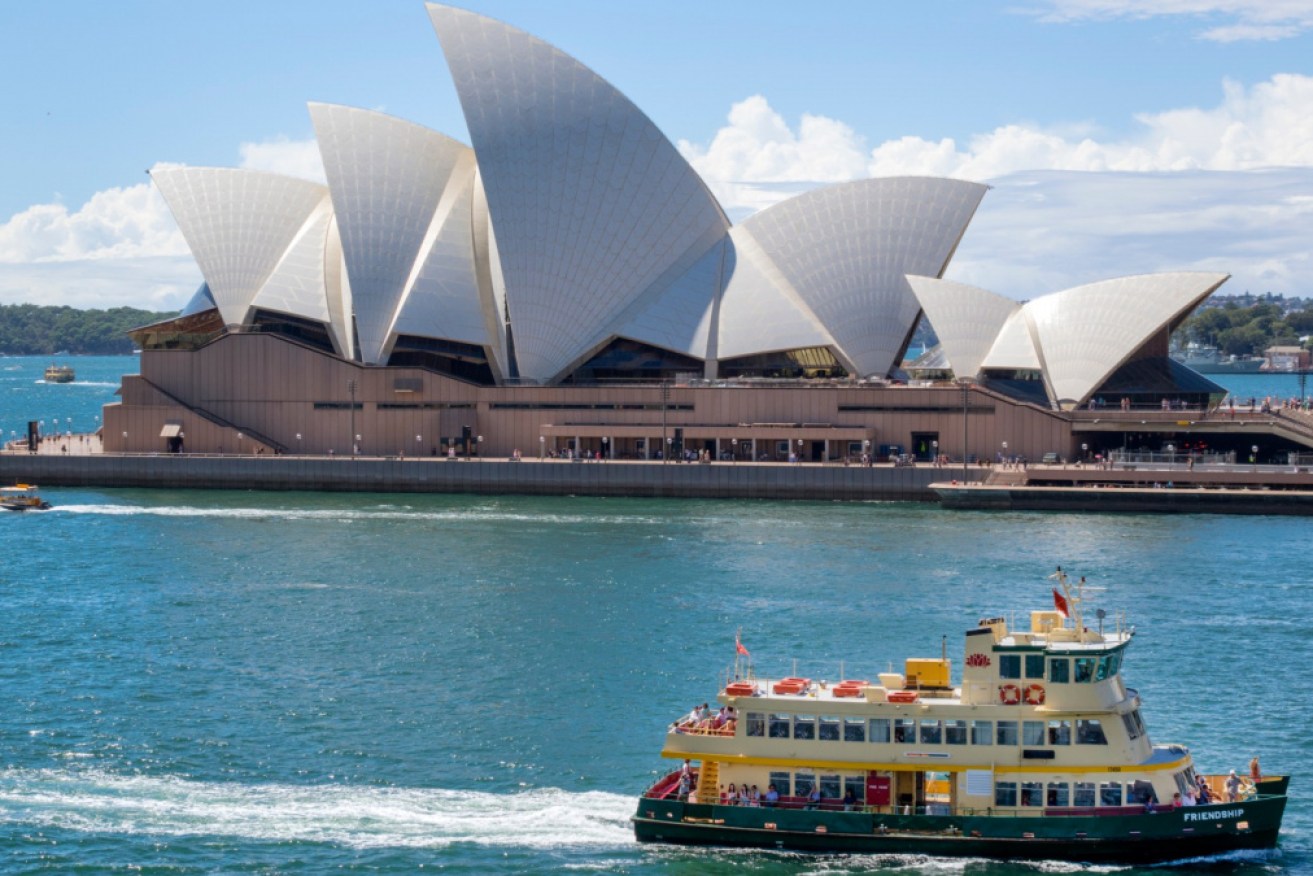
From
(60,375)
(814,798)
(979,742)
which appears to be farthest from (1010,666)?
(60,375)

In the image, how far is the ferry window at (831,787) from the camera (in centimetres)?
2645

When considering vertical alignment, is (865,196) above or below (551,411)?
above

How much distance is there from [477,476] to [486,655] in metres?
34.2

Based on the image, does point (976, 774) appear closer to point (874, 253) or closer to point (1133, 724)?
point (1133, 724)

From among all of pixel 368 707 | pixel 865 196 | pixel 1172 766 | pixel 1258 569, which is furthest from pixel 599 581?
pixel 865 196

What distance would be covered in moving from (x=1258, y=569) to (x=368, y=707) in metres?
26.8

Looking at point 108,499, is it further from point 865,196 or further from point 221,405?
point 865,196

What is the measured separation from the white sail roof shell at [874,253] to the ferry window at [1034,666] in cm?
4902

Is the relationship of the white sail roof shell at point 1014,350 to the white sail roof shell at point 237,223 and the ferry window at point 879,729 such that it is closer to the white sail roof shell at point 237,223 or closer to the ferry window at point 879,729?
the white sail roof shell at point 237,223

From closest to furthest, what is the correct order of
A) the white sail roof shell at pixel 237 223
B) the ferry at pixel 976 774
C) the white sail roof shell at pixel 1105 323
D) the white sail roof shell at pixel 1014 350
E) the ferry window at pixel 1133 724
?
the ferry at pixel 976 774 < the ferry window at pixel 1133 724 < the white sail roof shell at pixel 1105 323 < the white sail roof shell at pixel 1014 350 < the white sail roof shell at pixel 237 223

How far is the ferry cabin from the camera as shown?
84.5 ft

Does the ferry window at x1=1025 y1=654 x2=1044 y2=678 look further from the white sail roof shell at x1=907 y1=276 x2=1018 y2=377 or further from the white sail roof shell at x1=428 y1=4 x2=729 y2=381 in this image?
the white sail roof shell at x1=428 y1=4 x2=729 y2=381

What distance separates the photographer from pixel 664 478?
68688mm

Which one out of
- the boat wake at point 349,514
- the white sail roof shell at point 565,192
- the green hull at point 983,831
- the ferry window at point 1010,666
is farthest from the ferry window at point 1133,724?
the white sail roof shell at point 565,192
